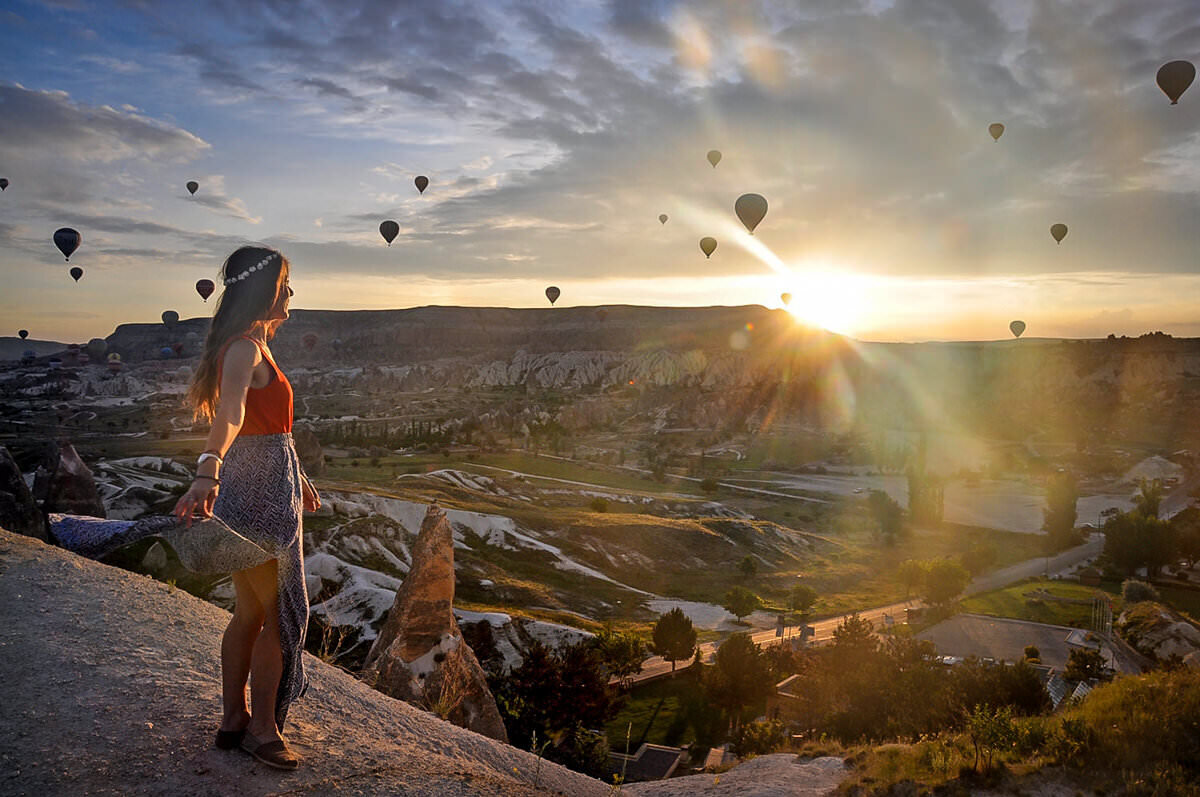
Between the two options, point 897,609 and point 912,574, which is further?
point 912,574

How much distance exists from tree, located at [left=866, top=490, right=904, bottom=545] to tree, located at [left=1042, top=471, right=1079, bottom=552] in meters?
11.7

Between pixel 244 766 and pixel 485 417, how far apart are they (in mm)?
104765

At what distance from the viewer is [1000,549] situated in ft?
209

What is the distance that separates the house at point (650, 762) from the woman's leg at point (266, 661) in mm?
15646

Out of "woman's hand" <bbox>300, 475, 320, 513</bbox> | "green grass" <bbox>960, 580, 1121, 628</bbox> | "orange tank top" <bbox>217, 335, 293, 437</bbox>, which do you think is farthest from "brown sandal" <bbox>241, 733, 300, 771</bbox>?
"green grass" <bbox>960, 580, 1121, 628</bbox>

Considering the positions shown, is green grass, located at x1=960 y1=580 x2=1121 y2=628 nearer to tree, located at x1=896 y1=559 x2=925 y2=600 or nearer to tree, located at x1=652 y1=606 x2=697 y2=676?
tree, located at x1=896 y1=559 x2=925 y2=600

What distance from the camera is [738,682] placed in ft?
85.3

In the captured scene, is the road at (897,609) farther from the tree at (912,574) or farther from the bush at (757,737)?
the bush at (757,737)

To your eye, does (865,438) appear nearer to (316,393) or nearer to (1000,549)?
(1000,549)

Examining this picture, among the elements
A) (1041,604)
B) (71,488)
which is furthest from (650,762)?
(1041,604)

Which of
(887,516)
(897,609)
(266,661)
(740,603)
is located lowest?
(897,609)

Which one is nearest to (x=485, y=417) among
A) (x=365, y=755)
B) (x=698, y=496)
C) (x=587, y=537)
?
(x=698, y=496)

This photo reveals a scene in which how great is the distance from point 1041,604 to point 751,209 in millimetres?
27345

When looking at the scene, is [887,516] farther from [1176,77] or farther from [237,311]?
[237,311]
